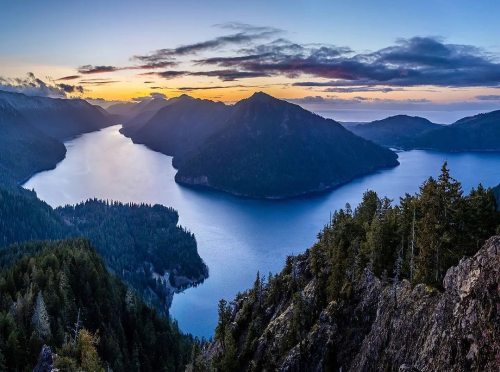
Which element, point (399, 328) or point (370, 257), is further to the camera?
point (370, 257)

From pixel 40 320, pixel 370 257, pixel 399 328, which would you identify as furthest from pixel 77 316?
pixel 399 328

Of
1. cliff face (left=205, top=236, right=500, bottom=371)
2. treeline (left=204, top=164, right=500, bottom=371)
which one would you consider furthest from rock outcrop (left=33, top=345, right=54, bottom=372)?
cliff face (left=205, top=236, right=500, bottom=371)

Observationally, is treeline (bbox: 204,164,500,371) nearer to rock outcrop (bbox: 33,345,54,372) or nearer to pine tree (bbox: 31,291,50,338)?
rock outcrop (bbox: 33,345,54,372)

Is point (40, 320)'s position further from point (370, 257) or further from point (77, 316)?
point (370, 257)

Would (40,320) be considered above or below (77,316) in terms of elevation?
above

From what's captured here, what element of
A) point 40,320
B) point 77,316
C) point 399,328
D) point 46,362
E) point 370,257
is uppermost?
point 370,257

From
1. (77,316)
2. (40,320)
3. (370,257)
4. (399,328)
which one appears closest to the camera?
(399,328)

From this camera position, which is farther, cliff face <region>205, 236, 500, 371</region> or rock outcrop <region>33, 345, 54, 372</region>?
rock outcrop <region>33, 345, 54, 372</region>
